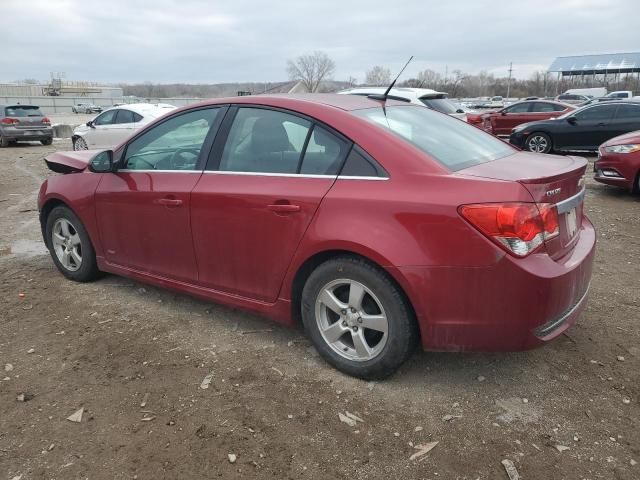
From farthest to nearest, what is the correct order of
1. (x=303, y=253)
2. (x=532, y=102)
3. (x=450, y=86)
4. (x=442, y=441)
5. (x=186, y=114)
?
1. (x=450, y=86)
2. (x=532, y=102)
3. (x=186, y=114)
4. (x=303, y=253)
5. (x=442, y=441)

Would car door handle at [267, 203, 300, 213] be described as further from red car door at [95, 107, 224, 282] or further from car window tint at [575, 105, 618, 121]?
car window tint at [575, 105, 618, 121]

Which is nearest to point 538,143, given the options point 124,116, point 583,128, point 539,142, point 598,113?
point 539,142

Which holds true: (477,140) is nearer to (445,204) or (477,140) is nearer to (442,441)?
(445,204)

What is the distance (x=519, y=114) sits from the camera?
1709 cm

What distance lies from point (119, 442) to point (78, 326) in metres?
1.51

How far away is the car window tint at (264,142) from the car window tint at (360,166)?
1.14 feet

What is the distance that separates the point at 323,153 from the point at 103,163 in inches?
78.4

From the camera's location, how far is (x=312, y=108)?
3205mm

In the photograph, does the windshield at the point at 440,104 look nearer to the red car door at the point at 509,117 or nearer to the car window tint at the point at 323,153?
the red car door at the point at 509,117

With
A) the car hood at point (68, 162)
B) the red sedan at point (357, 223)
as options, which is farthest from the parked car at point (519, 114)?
the red sedan at point (357, 223)

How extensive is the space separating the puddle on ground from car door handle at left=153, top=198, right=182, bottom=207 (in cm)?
259

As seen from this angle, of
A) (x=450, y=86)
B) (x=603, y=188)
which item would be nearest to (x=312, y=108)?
(x=603, y=188)

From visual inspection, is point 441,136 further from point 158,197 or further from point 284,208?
point 158,197

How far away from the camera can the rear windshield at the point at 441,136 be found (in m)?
3.00
